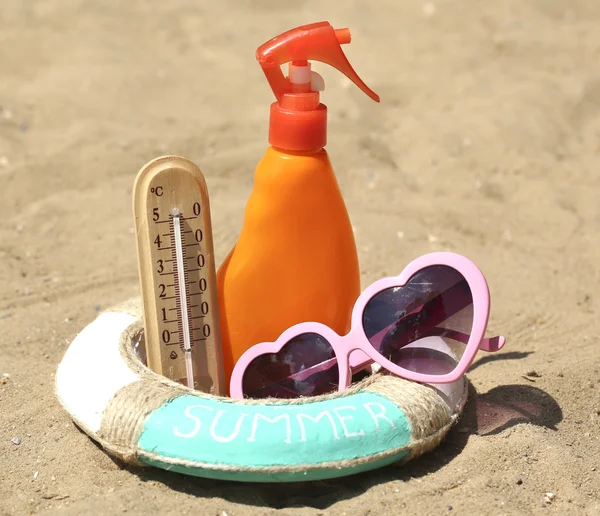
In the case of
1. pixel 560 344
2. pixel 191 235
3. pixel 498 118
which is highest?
pixel 191 235

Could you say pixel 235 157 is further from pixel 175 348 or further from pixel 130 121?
pixel 175 348

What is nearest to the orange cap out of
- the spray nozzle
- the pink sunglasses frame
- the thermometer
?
the spray nozzle

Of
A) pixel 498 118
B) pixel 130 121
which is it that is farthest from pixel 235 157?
pixel 498 118

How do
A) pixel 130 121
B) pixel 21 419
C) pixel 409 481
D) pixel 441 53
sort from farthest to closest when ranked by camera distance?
pixel 441 53
pixel 130 121
pixel 21 419
pixel 409 481

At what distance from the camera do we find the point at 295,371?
6.88ft

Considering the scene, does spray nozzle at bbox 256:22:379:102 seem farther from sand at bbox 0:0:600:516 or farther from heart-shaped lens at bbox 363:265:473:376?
sand at bbox 0:0:600:516

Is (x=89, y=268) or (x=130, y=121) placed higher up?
(x=130, y=121)

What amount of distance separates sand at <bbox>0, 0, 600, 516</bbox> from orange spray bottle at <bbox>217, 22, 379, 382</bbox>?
1.39ft

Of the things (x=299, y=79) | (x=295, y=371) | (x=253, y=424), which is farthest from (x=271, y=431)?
(x=299, y=79)

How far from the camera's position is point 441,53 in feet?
16.7

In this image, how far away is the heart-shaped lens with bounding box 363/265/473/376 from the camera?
202 centimetres

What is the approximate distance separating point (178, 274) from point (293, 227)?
0.31 meters

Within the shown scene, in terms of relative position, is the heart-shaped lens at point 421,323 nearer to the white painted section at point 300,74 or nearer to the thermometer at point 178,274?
the thermometer at point 178,274

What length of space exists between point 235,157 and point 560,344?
6.19 feet
